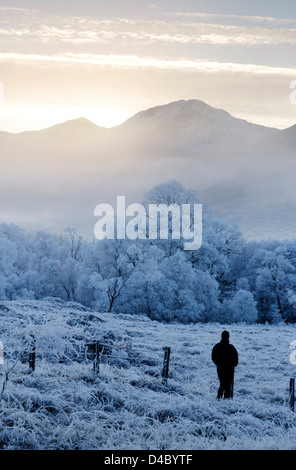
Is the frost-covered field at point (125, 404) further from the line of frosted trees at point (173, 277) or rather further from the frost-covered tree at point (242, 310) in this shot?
the frost-covered tree at point (242, 310)

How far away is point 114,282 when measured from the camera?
49531mm

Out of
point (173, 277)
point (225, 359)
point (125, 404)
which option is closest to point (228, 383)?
point (225, 359)

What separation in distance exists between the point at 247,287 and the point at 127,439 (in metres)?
50.5

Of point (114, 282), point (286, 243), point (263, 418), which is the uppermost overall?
point (286, 243)

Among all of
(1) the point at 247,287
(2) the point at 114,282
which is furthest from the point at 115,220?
(1) the point at 247,287

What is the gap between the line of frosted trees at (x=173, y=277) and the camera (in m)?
49.2

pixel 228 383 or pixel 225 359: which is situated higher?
pixel 225 359

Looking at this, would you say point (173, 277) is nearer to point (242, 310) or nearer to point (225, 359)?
point (242, 310)

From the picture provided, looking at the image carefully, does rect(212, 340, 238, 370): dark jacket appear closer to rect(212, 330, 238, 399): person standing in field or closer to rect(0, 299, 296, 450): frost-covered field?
rect(212, 330, 238, 399): person standing in field

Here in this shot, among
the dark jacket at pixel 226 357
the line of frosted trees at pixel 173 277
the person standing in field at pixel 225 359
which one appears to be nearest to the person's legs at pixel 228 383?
the person standing in field at pixel 225 359

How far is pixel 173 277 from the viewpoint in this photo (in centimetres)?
5041
